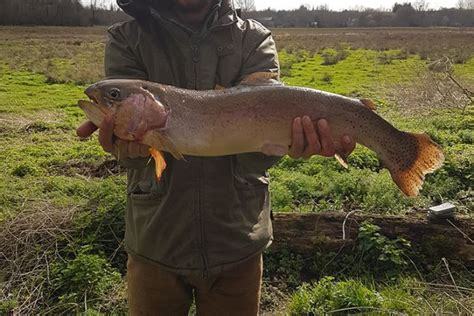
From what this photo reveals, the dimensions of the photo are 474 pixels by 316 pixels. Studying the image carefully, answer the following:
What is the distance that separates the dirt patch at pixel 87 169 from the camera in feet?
28.9

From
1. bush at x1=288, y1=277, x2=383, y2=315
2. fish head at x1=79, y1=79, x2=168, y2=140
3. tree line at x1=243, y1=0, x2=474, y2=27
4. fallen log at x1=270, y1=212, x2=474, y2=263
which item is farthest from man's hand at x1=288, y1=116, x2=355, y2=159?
tree line at x1=243, y1=0, x2=474, y2=27

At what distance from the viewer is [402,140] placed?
3.17 meters

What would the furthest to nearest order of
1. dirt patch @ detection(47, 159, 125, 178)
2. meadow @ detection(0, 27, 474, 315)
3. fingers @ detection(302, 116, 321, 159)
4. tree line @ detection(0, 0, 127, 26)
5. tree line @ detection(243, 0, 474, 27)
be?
1. tree line @ detection(243, 0, 474, 27)
2. tree line @ detection(0, 0, 127, 26)
3. dirt patch @ detection(47, 159, 125, 178)
4. meadow @ detection(0, 27, 474, 315)
5. fingers @ detection(302, 116, 321, 159)

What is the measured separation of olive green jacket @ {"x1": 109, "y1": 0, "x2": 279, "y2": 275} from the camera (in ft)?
9.70

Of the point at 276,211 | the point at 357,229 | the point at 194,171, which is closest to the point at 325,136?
the point at 194,171

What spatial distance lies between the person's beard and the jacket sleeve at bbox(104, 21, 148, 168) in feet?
1.01

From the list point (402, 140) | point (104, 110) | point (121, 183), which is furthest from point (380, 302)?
point (121, 183)

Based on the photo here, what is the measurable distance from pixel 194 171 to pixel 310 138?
2.37 ft

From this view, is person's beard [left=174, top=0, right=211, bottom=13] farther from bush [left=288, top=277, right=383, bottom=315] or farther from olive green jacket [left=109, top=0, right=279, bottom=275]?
bush [left=288, top=277, right=383, bottom=315]

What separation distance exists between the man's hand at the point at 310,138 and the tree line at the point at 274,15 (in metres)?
40.5

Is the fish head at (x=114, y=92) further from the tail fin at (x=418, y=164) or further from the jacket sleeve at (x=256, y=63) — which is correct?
the tail fin at (x=418, y=164)

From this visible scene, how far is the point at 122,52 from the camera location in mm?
3020

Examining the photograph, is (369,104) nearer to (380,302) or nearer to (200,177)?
(200,177)

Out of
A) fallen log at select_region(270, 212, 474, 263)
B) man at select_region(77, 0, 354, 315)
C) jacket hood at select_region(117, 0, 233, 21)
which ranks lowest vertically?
fallen log at select_region(270, 212, 474, 263)
